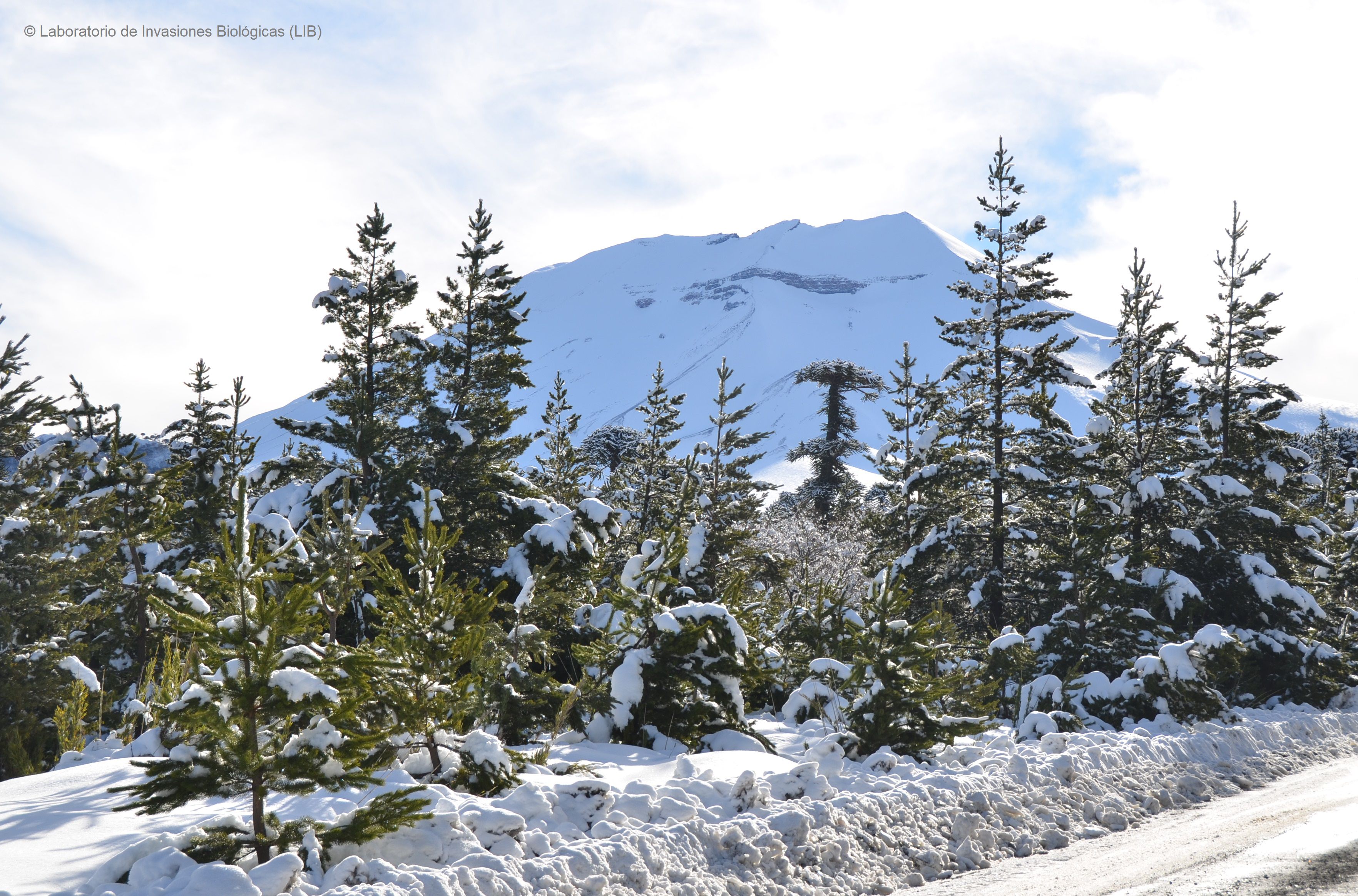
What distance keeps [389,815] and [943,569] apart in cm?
1978

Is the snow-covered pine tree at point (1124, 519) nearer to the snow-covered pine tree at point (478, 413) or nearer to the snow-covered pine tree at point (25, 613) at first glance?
the snow-covered pine tree at point (478, 413)

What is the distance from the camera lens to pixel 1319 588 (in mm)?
20578

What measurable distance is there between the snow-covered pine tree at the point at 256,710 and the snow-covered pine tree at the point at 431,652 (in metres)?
1.07

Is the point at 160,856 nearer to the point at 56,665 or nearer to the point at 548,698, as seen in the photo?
the point at 548,698

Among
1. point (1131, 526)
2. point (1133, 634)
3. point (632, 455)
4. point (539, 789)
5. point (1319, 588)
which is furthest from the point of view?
point (632, 455)

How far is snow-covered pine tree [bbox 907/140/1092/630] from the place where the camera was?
66.2 feet

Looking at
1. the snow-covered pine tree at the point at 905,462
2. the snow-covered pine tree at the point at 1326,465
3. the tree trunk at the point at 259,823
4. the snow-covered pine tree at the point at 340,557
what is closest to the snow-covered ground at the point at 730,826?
the tree trunk at the point at 259,823

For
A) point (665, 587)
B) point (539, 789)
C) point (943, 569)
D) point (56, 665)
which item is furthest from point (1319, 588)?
point (56, 665)

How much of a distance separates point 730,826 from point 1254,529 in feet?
60.4

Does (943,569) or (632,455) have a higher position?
(632,455)

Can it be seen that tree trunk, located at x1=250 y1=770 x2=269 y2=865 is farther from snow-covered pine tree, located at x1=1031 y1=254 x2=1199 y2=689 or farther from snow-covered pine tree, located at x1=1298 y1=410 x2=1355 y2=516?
snow-covered pine tree, located at x1=1298 y1=410 x2=1355 y2=516

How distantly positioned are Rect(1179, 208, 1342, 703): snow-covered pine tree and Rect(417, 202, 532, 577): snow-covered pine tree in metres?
15.7

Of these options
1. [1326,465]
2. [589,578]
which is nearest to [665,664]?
[589,578]

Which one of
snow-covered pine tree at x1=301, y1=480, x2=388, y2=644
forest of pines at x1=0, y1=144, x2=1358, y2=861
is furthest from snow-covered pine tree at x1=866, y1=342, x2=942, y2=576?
snow-covered pine tree at x1=301, y1=480, x2=388, y2=644
